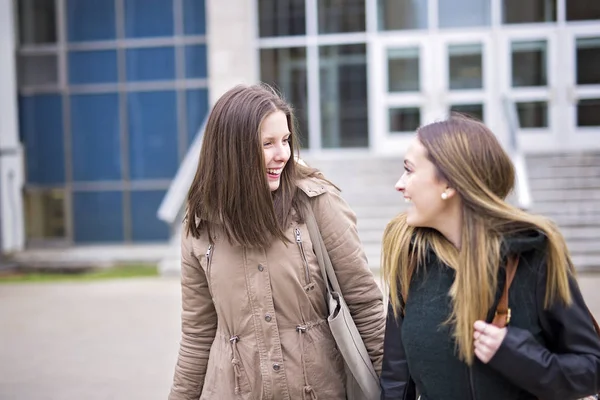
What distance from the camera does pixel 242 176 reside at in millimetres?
A: 2621

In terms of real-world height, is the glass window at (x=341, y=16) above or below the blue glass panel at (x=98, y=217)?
above

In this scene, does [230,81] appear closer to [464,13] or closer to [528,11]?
[464,13]

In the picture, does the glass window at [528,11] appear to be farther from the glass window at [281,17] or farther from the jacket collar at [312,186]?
the jacket collar at [312,186]

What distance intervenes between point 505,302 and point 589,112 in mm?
13774

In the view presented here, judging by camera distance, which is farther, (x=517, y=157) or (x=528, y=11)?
(x=528, y=11)

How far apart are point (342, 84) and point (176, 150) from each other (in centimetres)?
367

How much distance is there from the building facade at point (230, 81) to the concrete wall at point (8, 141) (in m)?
0.03

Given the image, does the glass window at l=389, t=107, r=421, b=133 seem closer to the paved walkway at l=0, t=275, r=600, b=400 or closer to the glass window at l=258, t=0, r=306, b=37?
the glass window at l=258, t=0, r=306, b=37

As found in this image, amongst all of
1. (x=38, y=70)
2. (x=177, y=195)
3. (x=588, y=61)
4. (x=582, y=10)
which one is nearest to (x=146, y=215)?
(x=177, y=195)

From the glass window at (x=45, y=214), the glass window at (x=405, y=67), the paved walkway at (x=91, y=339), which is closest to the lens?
the paved walkway at (x=91, y=339)

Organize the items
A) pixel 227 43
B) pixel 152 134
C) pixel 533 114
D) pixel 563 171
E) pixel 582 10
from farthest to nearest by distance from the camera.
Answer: pixel 152 134
pixel 533 114
pixel 582 10
pixel 227 43
pixel 563 171

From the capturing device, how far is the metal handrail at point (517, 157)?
10.3 meters

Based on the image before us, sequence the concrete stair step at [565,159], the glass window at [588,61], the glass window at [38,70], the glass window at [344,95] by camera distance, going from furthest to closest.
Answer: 1. the glass window at [38,70]
2. the glass window at [344,95]
3. the glass window at [588,61]
4. the concrete stair step at [565,159]

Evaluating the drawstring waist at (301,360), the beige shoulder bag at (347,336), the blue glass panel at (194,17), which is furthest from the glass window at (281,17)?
the drawstring waist at (301,360)
